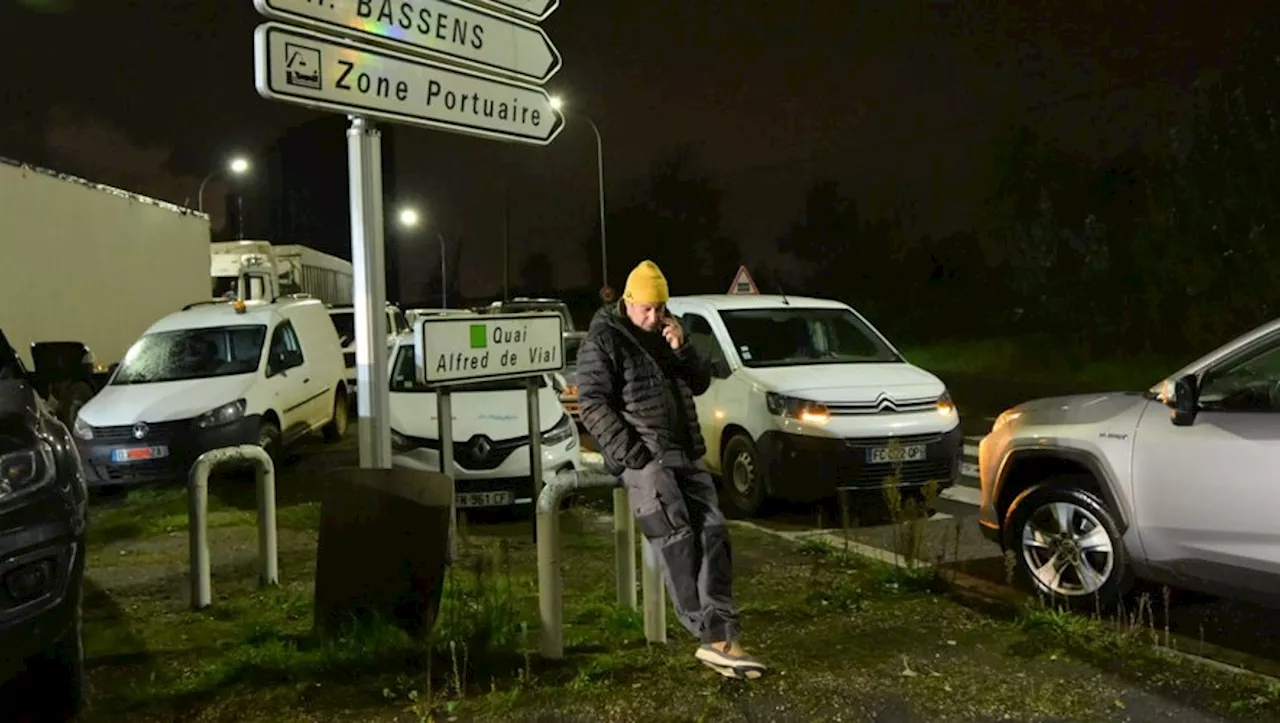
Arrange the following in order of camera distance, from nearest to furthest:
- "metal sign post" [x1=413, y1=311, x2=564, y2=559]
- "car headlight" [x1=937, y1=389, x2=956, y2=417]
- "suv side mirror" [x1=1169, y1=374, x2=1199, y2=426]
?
"suv side mirror" [x1=1169, y1=374, x2=1199, y2=426] → "metal sign post" [x1=413, y1=311, x2=564, y2=559] → "car headlight" [x1=937, y1=389, x2=956, y2=417]

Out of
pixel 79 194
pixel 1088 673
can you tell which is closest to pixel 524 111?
pixel 1088 673

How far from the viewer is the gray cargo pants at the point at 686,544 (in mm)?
4535

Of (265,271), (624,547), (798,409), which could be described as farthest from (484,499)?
(265,271)

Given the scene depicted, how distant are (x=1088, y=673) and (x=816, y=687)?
1179mm

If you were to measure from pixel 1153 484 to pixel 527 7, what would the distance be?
4.00m

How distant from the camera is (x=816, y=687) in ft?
14.6

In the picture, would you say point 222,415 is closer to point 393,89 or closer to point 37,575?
point 393,89

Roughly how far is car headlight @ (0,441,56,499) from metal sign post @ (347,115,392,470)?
156cm

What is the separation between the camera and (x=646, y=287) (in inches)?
184

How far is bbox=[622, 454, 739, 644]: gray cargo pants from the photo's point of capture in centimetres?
454

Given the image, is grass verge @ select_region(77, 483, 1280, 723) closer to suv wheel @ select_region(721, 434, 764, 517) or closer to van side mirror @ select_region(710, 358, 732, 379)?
suv wheel @ select_region(721, 434, 764, 517)

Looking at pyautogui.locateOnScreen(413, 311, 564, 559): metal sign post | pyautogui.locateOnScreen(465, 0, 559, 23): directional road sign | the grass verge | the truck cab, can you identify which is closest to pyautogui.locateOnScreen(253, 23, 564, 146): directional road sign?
pyautogui.locateOnScreen(465, 0, 559, 23): directional road sign

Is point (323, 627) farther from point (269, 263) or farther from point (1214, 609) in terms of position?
point (269, 263)

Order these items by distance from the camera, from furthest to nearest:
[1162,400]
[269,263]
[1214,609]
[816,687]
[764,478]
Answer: [269,263] → [764,478] → [1214,609] → [1162,400] → [816,687]
